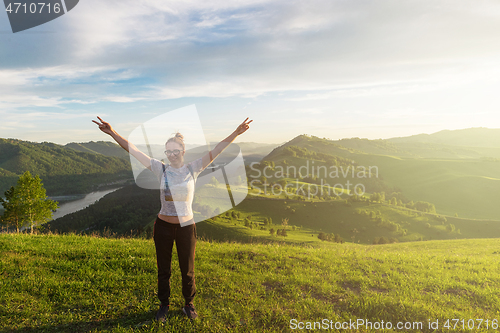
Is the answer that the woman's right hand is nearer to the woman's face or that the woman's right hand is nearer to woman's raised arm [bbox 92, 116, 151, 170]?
woman's raised arm [bbox 92, 116, 151, 170]

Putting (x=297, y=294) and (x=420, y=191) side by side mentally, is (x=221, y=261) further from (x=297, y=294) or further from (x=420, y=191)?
(x=420, y=191)

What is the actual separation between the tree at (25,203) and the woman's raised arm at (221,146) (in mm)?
49128

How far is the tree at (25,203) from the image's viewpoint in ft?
137

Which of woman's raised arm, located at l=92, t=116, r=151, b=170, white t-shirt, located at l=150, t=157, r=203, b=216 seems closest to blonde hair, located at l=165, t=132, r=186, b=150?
white t-shirt, located at l=150, t=157, r=203, b=216

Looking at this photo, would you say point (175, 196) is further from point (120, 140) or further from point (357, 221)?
point (357, 221)

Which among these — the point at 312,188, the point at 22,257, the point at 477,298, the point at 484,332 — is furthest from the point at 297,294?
the point at 312,188

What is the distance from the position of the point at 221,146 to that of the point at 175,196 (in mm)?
1284

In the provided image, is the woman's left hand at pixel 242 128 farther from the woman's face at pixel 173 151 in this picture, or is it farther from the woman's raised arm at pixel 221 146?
the woman's face at pixel 173 151

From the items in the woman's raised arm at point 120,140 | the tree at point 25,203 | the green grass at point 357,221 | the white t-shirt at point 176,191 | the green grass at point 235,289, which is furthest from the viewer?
the green grass at point 357,221

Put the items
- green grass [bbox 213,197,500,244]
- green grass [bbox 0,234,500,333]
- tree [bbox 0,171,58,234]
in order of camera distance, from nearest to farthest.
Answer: green grass [bbox 0,234,500,333], tree [bbox 0,171,58,234], green grass [bbox 213,197,500,244]

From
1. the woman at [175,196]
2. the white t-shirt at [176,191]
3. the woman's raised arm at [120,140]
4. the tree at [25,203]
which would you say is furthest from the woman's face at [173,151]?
the tree at [25,203]

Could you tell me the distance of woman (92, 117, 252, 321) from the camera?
497 cm

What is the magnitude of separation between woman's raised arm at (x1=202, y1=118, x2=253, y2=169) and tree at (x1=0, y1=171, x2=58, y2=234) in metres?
49.1

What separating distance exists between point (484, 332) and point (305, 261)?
A: 477cm
